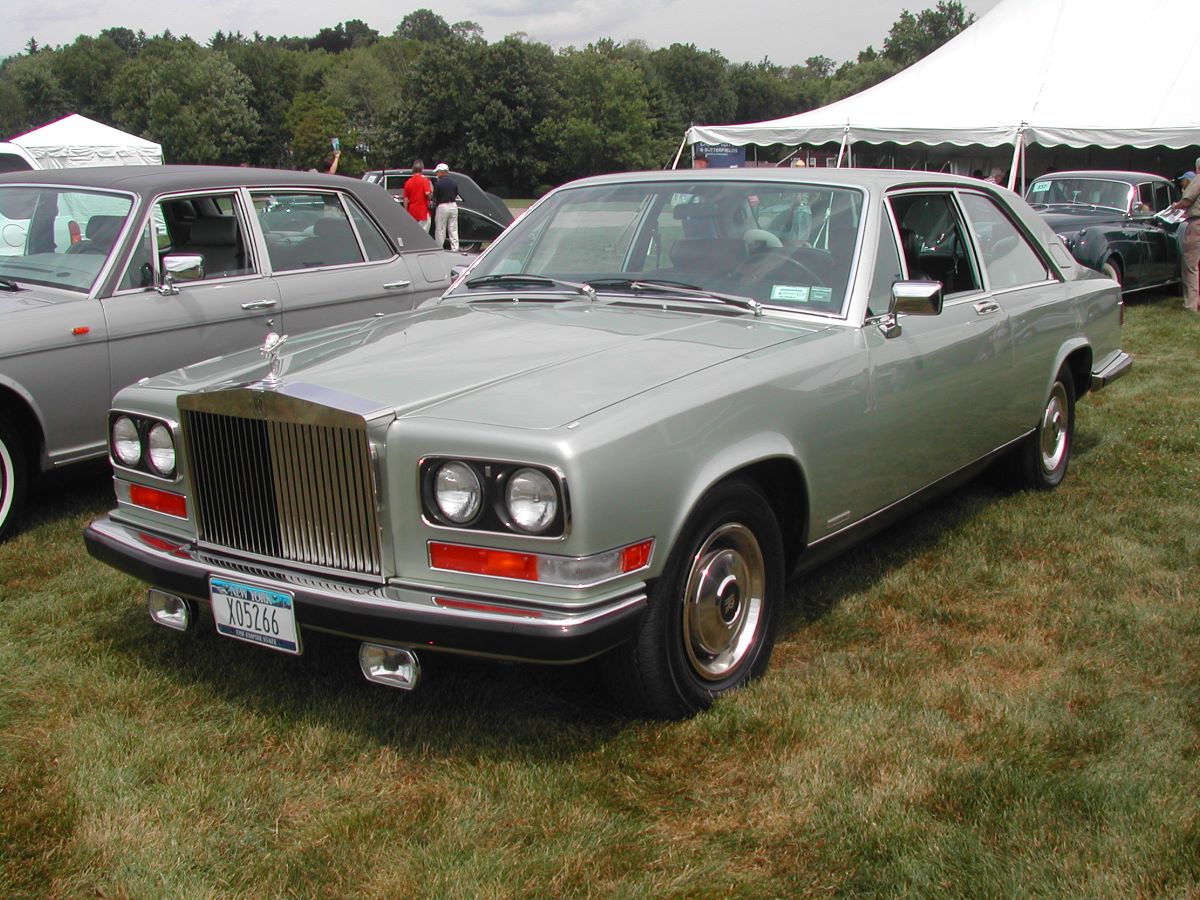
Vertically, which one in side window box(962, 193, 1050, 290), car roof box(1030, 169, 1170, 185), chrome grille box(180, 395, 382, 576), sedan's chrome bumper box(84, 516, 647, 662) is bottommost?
car roof box(1030, 169, 1170, 185)

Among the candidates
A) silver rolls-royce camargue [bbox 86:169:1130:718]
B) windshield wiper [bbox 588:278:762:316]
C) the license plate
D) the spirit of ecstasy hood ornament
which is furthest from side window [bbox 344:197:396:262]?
the license plate

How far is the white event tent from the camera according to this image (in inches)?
693

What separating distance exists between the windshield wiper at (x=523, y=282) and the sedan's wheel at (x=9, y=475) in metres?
2.16

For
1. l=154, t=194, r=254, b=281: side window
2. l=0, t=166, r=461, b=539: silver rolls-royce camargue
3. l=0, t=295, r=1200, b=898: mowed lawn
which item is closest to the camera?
l=0, t=295, r=1200, b=898: mowed lawn

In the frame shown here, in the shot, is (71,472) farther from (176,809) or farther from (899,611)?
(899,611)

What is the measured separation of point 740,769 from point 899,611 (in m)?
1.41

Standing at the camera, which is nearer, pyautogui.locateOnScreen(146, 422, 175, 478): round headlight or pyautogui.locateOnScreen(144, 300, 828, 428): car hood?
pyautogui.locateOnScreen(144, 300, 828, 428): car hood

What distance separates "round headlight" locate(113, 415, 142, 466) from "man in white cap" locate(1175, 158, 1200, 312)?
1189 cm

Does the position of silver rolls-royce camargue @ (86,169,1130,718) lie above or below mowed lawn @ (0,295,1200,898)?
above

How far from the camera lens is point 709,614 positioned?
3295 millimetres

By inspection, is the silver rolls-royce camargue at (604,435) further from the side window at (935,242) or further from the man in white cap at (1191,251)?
the man in white cap at (1191,251)

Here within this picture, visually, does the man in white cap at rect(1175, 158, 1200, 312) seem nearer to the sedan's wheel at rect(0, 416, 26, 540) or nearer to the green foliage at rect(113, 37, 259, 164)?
the sedan's wheel at rect(0, 416, 26, 540)

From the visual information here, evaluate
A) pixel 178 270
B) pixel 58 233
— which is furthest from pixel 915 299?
pixel 58 233

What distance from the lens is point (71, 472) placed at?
5297 mm
